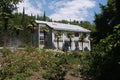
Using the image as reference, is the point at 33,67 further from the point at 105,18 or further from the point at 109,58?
the point at 109,58

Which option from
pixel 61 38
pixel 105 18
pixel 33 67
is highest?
pixel 105 18

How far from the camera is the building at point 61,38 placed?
2400 inches

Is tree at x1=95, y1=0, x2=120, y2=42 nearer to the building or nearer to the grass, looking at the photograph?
the grass

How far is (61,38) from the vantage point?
6319cm

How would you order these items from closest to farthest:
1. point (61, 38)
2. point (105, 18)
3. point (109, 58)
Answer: point (109, 58) < point (105, 18) < point (61, 38)

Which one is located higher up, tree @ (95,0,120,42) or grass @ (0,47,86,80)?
tree @ (95,0,120,42)

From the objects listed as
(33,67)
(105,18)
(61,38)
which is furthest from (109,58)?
(61,38)

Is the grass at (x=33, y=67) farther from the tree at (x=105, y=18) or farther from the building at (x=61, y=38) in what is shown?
the building at (x=61, y=38)

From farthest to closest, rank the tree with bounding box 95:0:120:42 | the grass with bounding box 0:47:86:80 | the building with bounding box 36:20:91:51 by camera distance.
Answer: the building with bounding box 36:20:91:51, the tree with bounding box 95:0:120:42, the grass with bounding box 0:47:86:80

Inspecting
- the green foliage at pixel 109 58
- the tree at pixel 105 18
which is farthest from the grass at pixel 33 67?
the green foliage at pixel 109 58

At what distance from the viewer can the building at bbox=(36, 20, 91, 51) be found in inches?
2400

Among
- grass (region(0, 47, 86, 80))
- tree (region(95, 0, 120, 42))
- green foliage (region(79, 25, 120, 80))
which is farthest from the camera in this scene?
tree (region(95, 0, 120, 42))

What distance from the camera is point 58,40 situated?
62406mm

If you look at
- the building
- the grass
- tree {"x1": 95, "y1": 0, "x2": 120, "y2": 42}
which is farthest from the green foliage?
the building
